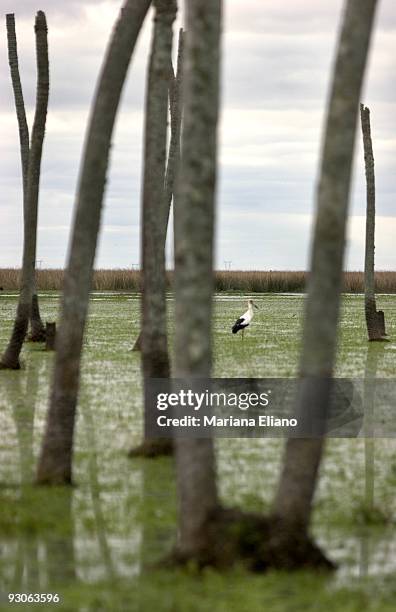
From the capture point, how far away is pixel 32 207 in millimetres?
26656

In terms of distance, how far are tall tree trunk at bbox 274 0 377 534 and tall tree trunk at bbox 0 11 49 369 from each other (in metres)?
14.8

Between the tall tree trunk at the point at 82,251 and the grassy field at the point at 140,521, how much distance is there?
42cm

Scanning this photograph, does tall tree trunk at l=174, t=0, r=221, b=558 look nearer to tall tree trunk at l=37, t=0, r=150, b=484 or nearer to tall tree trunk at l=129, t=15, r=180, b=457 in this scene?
tall tree trunk at l=37, t=0, r=150, b=484

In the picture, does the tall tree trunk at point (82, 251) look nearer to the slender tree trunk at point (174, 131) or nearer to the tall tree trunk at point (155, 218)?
the tall tree trunk at point (155, 218)

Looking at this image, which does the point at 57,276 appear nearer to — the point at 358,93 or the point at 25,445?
the point at 25,445

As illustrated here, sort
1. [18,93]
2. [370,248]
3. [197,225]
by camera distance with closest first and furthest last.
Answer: [197,225]
[18,93]
[370,248]

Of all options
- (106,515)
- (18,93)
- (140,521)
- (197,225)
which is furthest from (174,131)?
(197,225)

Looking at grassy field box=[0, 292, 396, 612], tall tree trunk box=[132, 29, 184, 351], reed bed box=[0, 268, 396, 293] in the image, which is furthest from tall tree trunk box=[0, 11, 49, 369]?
reed bed box=[0, 268, 396, 293]

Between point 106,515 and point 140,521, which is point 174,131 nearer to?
point 106,515

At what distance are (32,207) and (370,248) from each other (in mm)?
11252

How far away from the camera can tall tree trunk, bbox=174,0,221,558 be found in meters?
8.75

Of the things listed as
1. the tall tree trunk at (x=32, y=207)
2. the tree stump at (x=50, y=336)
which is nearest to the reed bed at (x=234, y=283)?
the tree stump at (x=50, y=336)

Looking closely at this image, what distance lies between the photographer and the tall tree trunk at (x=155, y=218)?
13461mm

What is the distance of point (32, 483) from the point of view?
1200 cm
